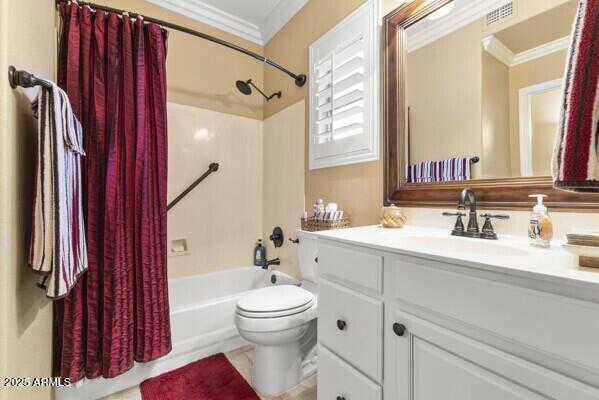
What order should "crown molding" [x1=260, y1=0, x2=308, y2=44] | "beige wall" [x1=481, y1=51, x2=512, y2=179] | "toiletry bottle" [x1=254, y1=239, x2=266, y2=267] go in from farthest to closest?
"toiletry bottle" [x1=254, y1=239, x2=266, y2=267]
"crown molding" [x1=260, y1=0, x2=308, y2=44]
"beige wall" [x1=481, y1=51, x2=512, y2=179]

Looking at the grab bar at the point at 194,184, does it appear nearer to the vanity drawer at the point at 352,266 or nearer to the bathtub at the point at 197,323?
the bathtub at the point at 197,323

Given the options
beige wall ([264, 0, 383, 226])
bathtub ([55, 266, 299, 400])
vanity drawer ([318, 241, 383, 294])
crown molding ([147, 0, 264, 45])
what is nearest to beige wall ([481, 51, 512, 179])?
beige wall ([264, 0, 383, 226])

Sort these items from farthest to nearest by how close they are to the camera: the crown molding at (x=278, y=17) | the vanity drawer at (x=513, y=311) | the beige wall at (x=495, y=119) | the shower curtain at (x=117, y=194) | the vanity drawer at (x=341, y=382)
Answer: the crown molding at (x=278, y=17)
the shower curtain at (x=117, y=194)
the beige wall at (x=495, y=119)
the vanity drawer at (x=341, y=382)
the vanity drawer at (x=513, y=311)

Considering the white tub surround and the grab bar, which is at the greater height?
the grab bar

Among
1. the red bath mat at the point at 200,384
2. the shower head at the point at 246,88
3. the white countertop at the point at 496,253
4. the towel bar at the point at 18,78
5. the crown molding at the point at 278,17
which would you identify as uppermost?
the crown molding at the point at 278,17

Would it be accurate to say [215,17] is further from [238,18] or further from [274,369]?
[274,369]

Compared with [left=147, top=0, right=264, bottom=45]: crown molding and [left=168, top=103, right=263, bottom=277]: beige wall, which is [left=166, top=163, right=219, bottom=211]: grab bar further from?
[left=147, top=0, right=264, bottom=45]: crown molding

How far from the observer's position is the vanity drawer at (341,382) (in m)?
0.85

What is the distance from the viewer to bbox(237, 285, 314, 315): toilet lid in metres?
1.30

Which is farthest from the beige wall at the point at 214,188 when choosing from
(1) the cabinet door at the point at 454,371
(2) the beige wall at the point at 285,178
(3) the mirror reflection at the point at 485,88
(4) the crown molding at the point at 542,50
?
(4) the crown molding at the point at 542,50

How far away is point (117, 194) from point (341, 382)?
1.40 meters

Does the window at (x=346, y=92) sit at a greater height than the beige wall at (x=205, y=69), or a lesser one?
lesser

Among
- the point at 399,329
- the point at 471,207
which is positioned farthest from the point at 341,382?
the point at 471,207

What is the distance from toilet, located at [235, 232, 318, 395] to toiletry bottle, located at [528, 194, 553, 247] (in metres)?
0.98
